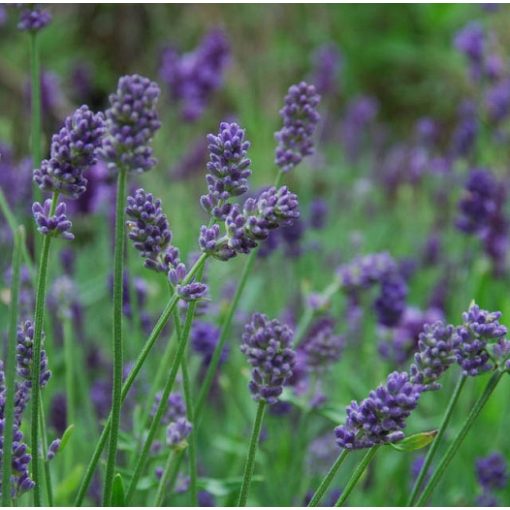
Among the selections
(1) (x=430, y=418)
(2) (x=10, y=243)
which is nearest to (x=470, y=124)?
(1) (x=430, y=418)

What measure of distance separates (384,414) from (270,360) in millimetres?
123

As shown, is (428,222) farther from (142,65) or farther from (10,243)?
(142,65)

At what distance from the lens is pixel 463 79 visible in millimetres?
6266

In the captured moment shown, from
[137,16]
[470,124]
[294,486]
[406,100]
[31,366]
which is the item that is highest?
[137,16]

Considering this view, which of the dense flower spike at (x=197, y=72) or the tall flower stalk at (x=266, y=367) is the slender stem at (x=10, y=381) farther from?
the dense flower spike at (x=197, y=72)

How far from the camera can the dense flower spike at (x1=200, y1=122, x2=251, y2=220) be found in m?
0.82

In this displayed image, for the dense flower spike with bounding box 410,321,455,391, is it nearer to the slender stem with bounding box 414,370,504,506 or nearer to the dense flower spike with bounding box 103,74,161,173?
the slender stem with bounding box 414,370,504,506

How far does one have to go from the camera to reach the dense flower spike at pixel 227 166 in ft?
2.71

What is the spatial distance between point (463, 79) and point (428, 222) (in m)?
2.84

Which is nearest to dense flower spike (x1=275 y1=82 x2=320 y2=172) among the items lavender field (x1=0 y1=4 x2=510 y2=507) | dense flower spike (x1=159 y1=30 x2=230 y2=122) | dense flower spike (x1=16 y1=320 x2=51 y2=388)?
lavender field (x1=0 y1=4 x2=510 y2=507)

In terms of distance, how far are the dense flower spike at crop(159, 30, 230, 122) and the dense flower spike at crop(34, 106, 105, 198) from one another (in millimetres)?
1726

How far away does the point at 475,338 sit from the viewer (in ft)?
2.87

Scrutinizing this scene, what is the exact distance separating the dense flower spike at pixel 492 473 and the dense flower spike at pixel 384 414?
72 centimetres

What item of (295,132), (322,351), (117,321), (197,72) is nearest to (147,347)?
(117,321)
